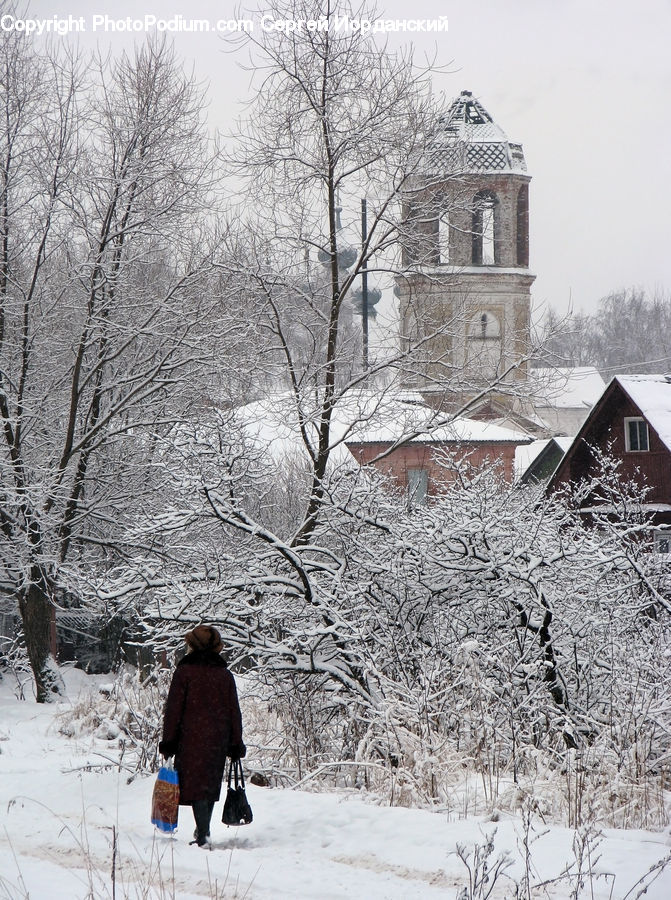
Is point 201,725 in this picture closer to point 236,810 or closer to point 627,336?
point 236,810

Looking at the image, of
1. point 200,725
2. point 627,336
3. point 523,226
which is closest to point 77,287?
point 200,725

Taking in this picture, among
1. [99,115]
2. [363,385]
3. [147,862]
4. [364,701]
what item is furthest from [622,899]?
[99,115]

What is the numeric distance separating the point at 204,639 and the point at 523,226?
52.4 metres

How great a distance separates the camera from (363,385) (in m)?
13.9

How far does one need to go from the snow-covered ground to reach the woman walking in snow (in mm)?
281

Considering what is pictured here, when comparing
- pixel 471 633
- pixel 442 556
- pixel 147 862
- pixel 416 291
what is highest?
pixel 416 291

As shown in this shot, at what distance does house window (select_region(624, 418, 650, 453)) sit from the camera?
1166 inches

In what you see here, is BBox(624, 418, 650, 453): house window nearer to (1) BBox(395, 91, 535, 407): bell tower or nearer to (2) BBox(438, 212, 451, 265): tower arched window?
(1) BBox(395, 91, 535, 407): bell tower

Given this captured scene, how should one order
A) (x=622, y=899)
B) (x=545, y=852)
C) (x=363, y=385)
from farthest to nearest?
(x=363, y=385), (x=545, y=852), (x=622, y=899)

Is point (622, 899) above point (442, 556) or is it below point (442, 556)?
below

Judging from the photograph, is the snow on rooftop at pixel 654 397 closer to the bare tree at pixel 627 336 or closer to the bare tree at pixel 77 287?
the bare tree at pixel 77 287

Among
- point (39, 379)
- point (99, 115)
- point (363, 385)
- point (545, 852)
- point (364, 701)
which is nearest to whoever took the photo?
point (545, 852)

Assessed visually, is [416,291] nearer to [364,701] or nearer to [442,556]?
[442,556]

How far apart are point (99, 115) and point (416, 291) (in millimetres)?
5506
